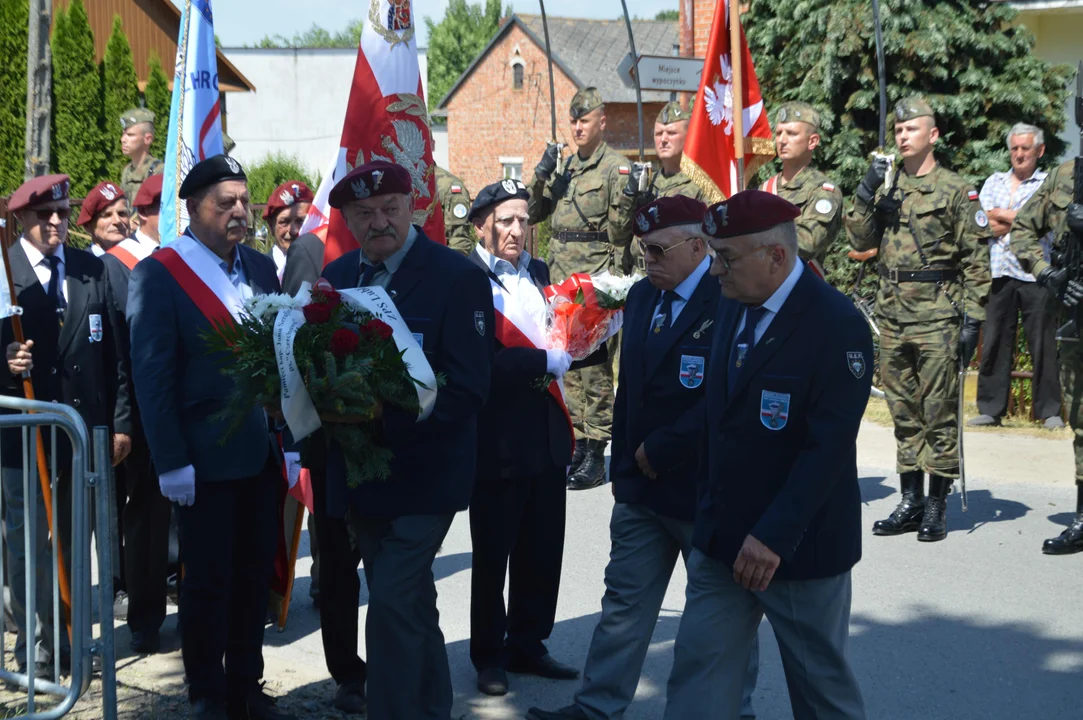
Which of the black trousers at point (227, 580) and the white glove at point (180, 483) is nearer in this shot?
the white glove at point (180, 483)

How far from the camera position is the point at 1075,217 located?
24.3 ft

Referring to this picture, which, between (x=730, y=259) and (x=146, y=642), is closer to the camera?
(x=730, y=259)

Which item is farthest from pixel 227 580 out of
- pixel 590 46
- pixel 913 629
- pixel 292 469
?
pixel 590 46

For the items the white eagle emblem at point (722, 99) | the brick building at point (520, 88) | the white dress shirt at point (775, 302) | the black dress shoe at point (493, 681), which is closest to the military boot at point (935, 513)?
the white eagle emblem at point (722, 99)

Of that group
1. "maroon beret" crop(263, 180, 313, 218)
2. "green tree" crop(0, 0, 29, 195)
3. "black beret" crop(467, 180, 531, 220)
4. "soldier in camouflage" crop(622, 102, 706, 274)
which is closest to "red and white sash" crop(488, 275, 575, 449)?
"black beret" crop(467, 180, 531, 220)

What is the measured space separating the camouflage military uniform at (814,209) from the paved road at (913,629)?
1.92m

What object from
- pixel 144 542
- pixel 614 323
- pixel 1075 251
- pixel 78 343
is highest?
pixel 1075 251

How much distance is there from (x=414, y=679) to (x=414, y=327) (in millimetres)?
1278

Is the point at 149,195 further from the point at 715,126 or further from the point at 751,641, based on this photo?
the point at 751,641

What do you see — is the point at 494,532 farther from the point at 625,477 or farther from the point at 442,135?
the point at 442,135

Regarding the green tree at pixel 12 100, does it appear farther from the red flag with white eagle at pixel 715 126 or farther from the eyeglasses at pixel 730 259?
the eyeglasses at pixel 730 259

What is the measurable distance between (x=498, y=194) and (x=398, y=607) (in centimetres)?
209

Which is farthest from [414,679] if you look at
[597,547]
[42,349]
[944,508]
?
[944,508]

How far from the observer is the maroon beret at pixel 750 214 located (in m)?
3.70
